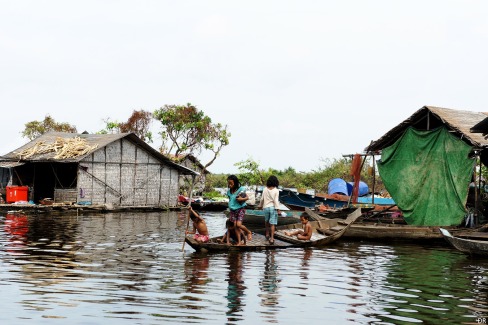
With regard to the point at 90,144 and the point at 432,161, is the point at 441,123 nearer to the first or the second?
the point at 432,161

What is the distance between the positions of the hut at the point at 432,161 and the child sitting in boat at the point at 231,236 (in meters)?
6.97

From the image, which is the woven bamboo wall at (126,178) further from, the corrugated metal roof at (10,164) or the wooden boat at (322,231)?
the wooden boat at (322,231)

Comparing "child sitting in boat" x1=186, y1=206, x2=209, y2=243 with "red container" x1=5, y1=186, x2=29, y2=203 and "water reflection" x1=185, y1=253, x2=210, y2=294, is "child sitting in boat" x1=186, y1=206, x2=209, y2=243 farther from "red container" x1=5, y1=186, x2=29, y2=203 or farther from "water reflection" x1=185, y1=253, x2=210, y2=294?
"red container" x1=5, y1=186, x2=29, y2=203

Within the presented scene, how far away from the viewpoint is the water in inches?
271

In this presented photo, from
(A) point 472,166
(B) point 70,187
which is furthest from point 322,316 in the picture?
(B) point 70,187

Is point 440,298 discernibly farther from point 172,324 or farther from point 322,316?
point 172,324

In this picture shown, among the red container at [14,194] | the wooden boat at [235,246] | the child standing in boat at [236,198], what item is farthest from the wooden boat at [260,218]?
the red container at [14,194]

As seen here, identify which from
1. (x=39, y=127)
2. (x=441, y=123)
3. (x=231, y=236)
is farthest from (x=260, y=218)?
(x=39, y=127)

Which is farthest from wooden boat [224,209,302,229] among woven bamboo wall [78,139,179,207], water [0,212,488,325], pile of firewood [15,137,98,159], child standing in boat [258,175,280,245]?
pile of firewood [15,137,98,159]

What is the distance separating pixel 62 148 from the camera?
1142 inches

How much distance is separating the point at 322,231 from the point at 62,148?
16735 mm

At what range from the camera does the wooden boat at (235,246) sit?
12.1m

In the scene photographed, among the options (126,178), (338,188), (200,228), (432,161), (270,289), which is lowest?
(270,289)

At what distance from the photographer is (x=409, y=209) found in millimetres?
18188
